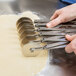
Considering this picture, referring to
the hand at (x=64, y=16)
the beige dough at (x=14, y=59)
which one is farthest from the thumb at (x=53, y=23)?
the beige dough at (x=14, y=59)

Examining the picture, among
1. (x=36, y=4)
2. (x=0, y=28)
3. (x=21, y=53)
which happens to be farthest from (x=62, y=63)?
(x=36, y=4)

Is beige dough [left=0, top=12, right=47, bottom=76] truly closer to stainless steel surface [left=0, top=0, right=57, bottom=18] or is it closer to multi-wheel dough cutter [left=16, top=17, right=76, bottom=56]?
multi-wheel dough cutter [left=16, top=17, right=76, bottom=56]

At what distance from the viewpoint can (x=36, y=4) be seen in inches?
40.1

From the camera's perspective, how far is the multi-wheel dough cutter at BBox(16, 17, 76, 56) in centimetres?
64

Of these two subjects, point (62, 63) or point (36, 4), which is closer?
point (62, 63)

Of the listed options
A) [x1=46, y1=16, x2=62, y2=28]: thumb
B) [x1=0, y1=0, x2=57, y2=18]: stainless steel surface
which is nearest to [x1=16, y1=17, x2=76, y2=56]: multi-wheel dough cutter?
[x1=46, y1=16, x2=62, y2=28]: thumb

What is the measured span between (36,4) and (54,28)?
1.18ft

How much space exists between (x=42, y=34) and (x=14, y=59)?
0.48 ft

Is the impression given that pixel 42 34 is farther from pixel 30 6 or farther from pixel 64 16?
pixel 30 6

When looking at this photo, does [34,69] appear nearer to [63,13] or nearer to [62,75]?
[62,75]

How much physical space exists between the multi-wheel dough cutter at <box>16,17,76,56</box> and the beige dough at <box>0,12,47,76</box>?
0.10 ft

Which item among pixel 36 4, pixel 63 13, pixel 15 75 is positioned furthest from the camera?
pixel 36 4

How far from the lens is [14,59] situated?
0.68 metres

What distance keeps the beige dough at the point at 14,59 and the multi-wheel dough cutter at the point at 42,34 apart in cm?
3
